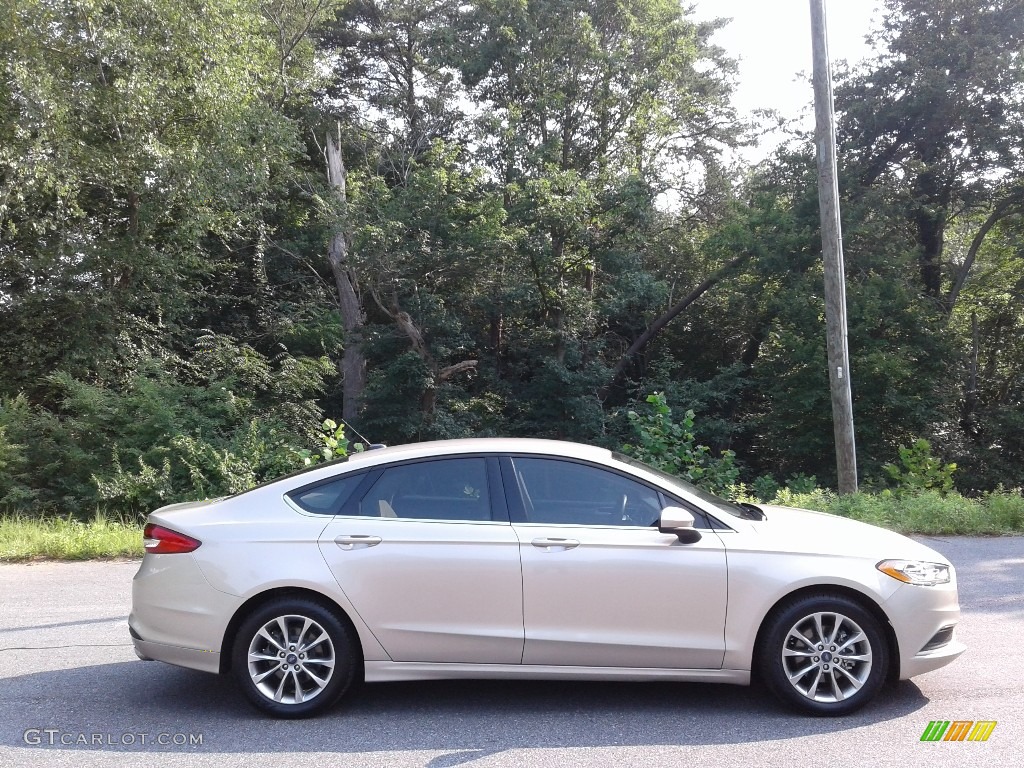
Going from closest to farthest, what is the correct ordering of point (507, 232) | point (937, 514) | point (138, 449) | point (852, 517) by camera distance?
point (937, 514) < point (852, 517) < point (138, 449) < point (507, 232)

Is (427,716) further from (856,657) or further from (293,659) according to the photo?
(856,657)

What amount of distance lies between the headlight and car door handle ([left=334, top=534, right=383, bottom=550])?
2.83 meters

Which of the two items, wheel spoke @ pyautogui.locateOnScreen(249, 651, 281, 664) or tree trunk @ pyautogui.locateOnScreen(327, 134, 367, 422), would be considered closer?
wheel spoke @ pyautogui.locateOnScreen(249, 651, 281, 664)

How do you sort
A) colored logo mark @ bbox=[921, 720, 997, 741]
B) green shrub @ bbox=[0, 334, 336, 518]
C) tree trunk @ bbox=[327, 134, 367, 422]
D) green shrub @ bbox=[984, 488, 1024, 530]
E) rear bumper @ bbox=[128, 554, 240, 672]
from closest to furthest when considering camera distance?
colored logo mark @ bbox=[921, 720, 997, 741] < rear bumper @ bbox=[128, 554, 240, 672] < green shrub @ bbox=[984, 488, 1024, 530] < green shrub @ bbox=[0, 334, 336, 518] < tree trunk @ bbox=[327, 134, 367, 422]

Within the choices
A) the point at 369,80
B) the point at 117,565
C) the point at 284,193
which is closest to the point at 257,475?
the point at 117,565

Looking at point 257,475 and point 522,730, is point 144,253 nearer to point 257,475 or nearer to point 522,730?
point 257,475

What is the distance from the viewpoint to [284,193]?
86.1 ft

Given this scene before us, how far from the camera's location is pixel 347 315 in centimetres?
2775

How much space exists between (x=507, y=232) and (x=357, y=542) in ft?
64.2

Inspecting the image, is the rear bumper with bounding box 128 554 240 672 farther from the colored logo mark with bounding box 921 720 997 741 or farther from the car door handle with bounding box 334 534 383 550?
the colored logo mark with bounding box 921 720 997 741

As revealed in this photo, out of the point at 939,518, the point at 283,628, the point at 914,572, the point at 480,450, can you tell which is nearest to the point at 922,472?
the point at 939,518

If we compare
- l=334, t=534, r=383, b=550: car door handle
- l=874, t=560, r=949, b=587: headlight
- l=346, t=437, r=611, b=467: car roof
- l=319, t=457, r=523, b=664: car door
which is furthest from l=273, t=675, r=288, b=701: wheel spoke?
l=874, t=560, r=949, b=587: headlight

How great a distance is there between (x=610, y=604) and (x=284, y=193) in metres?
23.4

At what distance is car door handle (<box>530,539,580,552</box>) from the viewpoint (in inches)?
199
